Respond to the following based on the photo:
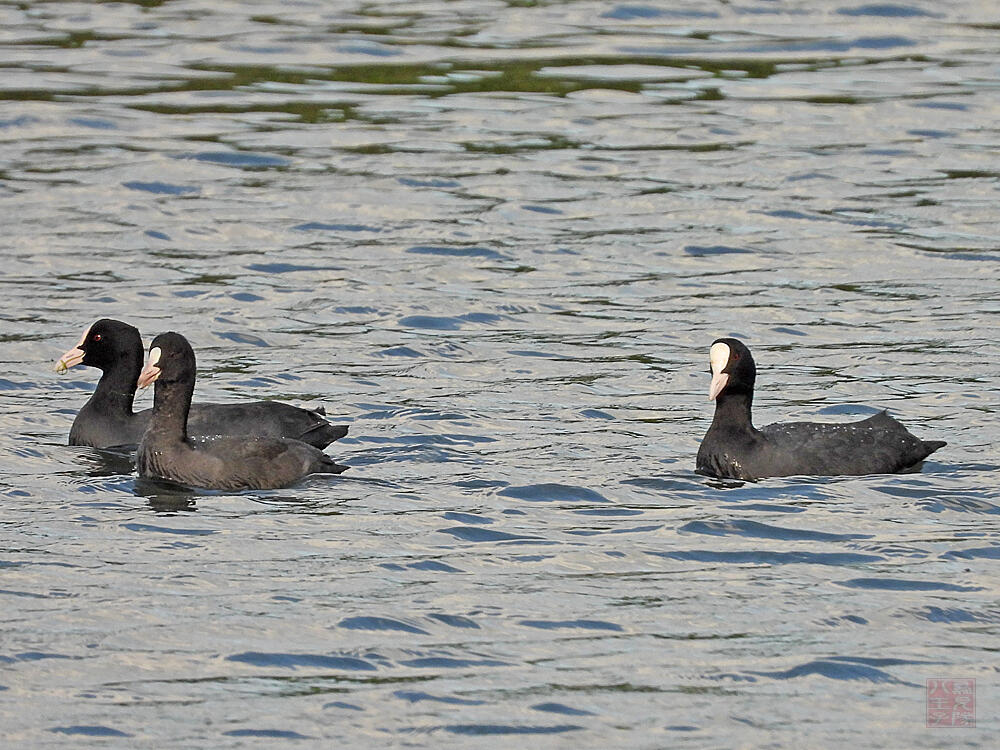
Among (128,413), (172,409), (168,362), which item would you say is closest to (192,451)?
(172,409)

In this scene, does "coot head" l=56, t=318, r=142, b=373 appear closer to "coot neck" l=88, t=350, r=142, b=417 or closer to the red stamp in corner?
"coot neck" l=88, t=350, r=142, b=417

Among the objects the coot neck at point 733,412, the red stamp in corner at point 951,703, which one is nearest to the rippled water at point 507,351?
the red stamp in corner at point 951,703

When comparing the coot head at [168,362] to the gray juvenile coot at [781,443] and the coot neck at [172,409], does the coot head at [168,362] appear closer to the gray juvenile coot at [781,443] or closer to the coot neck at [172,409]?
the coot neck at [172,409]

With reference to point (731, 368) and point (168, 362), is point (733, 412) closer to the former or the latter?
point (731, 368)

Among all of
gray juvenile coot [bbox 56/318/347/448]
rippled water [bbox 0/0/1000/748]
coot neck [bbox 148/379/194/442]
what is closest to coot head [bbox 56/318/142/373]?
gray juvenile coot [bbox 56/318/347/448]

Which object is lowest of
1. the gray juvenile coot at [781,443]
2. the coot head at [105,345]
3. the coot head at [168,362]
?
the gray juvenile coot at [781,443]

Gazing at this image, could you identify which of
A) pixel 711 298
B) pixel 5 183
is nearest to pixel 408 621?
pixel 711 298

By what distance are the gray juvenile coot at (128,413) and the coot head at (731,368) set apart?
6.43ft

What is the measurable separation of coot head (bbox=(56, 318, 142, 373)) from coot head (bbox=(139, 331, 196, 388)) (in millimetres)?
1122

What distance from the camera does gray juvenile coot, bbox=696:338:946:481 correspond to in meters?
9.95

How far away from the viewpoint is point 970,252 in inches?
593

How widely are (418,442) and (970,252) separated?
5.99 metres

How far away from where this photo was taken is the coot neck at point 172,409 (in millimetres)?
10219

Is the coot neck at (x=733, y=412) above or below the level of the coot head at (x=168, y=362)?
below
